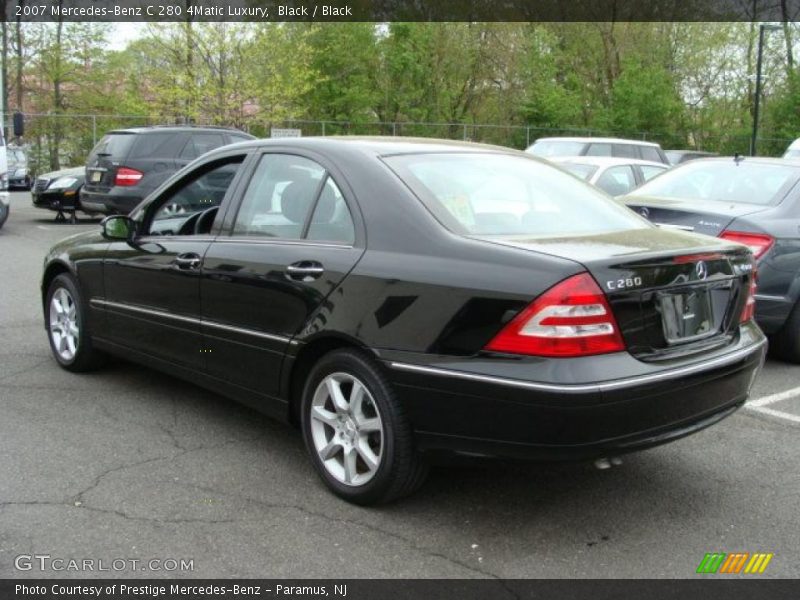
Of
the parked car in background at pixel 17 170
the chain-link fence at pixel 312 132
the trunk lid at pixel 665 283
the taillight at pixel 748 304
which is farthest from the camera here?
the chain-link fence at pixel 312 132

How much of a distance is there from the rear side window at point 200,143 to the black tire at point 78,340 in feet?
27.1

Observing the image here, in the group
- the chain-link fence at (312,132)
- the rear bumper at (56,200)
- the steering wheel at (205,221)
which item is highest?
the chain-link fence at (312,132)

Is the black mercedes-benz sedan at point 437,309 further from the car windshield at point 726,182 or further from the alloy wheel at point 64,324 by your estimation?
the car windshield at point 726,182

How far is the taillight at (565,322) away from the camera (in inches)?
122

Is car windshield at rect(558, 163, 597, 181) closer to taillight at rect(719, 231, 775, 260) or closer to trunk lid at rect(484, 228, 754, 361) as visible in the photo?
taillight at rect(719, 231, 775, 260)

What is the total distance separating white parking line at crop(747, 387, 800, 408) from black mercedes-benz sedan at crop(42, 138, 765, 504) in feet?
5.26

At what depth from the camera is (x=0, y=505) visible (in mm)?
3611

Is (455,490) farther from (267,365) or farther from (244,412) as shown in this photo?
(244,412)

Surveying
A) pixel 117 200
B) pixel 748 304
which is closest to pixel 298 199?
pixel 748 304

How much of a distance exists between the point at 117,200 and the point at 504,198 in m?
10.5

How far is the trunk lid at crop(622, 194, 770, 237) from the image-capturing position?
6.04m

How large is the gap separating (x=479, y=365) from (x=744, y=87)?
38293 mm

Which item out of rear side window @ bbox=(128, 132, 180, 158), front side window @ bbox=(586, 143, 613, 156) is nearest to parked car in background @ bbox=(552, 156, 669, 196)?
front side window @ bbox=(586, 143, 613, 156)

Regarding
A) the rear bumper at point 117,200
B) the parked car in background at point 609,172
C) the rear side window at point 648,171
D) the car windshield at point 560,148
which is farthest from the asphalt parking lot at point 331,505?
the car windshield at point 560,148
